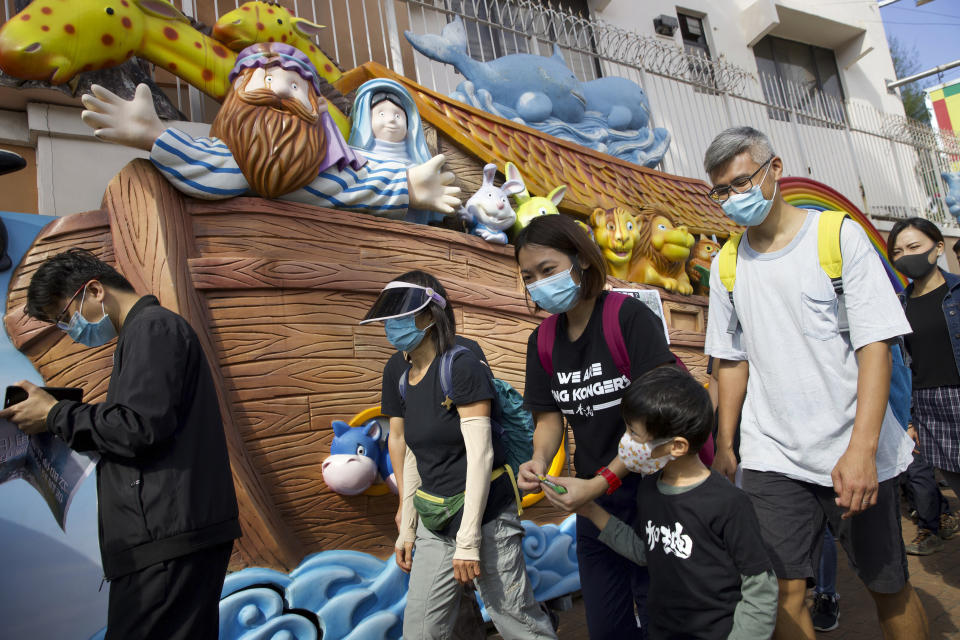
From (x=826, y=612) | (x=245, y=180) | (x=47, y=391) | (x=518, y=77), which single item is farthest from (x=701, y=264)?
(x=47, y=391)

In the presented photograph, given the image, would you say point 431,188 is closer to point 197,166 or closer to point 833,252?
point 197,166

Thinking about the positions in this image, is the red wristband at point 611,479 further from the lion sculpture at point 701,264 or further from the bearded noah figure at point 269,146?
the lion sculpture at point 701,264

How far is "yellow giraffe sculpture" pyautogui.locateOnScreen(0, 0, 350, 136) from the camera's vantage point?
3.23m

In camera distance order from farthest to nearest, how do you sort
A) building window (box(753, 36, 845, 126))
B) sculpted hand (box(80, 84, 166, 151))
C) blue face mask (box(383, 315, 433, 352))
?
1. building window (box(753, 36, 845, 126))
2. sculpted hand (box(80, 84, 166, 151))
3. blue face mask (box(383, 315, 433, 352))

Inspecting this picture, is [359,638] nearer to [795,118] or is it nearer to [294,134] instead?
[294,134]

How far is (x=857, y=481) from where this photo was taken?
73.4 inches

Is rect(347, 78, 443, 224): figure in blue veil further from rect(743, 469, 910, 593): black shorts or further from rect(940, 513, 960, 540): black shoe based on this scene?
rect(940, 513, 960, 540): black shoe

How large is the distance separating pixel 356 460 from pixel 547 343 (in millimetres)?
1321

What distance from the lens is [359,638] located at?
3.04 metres

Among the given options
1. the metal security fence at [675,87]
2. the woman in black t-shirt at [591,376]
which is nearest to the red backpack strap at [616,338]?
the woman in black t-shirt at [591,376]

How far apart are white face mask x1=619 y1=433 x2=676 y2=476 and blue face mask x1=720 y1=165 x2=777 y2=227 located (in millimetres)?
818

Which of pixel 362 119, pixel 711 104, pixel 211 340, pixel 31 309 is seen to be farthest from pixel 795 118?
pixel 31 309

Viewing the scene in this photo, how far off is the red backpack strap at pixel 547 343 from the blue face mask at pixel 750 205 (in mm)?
656

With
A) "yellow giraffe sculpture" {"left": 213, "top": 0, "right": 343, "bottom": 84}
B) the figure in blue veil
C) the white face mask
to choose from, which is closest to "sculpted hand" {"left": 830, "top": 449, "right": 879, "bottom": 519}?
the white face mask
